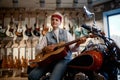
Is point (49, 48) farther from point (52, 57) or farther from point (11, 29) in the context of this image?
point (11, 29)

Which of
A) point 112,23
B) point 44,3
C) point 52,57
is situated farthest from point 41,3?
point 52,57

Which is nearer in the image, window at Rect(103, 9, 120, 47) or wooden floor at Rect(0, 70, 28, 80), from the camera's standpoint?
window at Rect(103, 9, 120, 47)

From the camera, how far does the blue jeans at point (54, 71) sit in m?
1.79

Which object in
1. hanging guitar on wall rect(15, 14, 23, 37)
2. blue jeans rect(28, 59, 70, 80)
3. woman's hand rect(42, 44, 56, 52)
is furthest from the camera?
hanging guitar on wall rect(15, 14, 23, 37)

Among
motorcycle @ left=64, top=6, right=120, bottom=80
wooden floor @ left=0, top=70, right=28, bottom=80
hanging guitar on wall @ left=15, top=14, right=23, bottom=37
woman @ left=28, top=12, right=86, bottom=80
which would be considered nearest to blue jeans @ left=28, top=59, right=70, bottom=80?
woman @ left=28, top=12, right=86, bottom=80

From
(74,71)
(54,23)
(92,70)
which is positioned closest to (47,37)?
(54,23)

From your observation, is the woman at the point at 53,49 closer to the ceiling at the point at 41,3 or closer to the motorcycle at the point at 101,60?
the motorcycle at the point at 101,60

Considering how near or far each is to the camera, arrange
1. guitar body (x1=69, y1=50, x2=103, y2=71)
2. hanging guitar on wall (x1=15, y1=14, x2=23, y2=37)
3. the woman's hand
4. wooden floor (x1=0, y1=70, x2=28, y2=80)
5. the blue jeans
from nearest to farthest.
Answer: guitar body (x1=69, y1=50, x2=103, y2=71) → the blue jeans → the woman's hand → wooden floor (x1=0, y1=70, x2=28, y2=80) → hanging guitar on wall (x1=15, y1=14, x2=23, y2=37)

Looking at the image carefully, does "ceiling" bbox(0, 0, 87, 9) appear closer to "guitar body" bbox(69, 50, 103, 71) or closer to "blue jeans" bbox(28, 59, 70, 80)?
"blue jeans" bbox(28, 59, 70, 80)

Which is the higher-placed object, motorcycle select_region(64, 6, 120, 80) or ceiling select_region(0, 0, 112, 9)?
ceiling select_region(0, 0, 112, 9)

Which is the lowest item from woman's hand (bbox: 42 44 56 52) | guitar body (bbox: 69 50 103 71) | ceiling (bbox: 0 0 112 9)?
guitar body (bbox: 69 50 103 71)

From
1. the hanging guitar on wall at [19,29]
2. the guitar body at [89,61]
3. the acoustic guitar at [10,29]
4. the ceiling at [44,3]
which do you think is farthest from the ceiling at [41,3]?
the guitar body at [89,61]

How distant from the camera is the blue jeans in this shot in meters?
1.79

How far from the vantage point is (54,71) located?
181 cm
